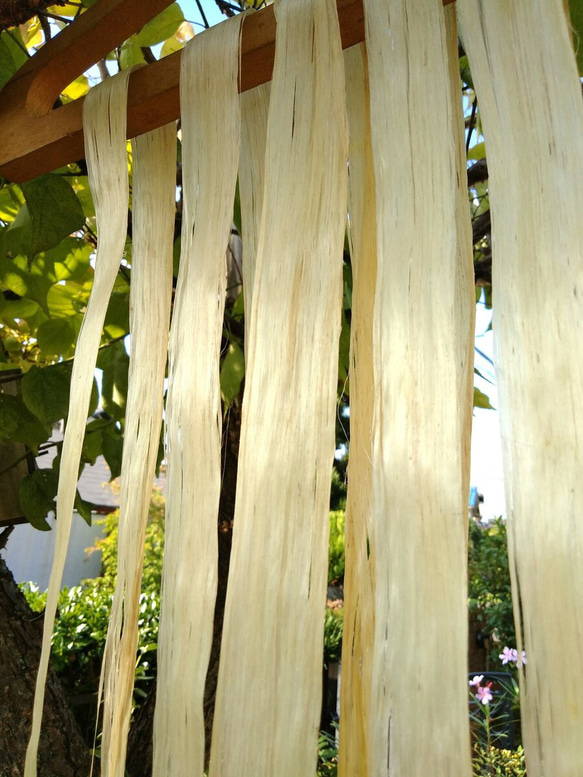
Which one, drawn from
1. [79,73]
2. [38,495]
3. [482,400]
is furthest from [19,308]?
[482,400]

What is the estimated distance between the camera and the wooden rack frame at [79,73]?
1.71ft

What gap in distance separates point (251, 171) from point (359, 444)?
27 cm

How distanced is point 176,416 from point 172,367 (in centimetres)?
4

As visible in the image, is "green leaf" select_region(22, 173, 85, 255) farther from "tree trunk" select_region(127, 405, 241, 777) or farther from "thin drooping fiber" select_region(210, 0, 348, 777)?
"tree trunk" select_region(127, 405, 241, 777)

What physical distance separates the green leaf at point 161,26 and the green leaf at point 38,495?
2.22 ft

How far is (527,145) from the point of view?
384mm

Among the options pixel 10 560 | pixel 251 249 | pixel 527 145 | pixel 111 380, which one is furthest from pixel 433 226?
pixel 10 560

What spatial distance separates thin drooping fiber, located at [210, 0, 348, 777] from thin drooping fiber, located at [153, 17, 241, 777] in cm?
3

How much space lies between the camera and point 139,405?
0.48m

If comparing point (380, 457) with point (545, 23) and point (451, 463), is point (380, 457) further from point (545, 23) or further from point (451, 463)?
point (545, 23)

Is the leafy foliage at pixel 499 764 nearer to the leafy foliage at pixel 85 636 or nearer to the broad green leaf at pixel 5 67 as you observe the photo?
the leafy foliage at pixel 85 636

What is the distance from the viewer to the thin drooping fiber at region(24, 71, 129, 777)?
0.44 meters

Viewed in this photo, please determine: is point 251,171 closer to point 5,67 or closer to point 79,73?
point 79,73

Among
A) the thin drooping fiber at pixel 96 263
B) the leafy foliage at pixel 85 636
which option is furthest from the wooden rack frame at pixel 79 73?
the leafy foliage at pixel 85 636
